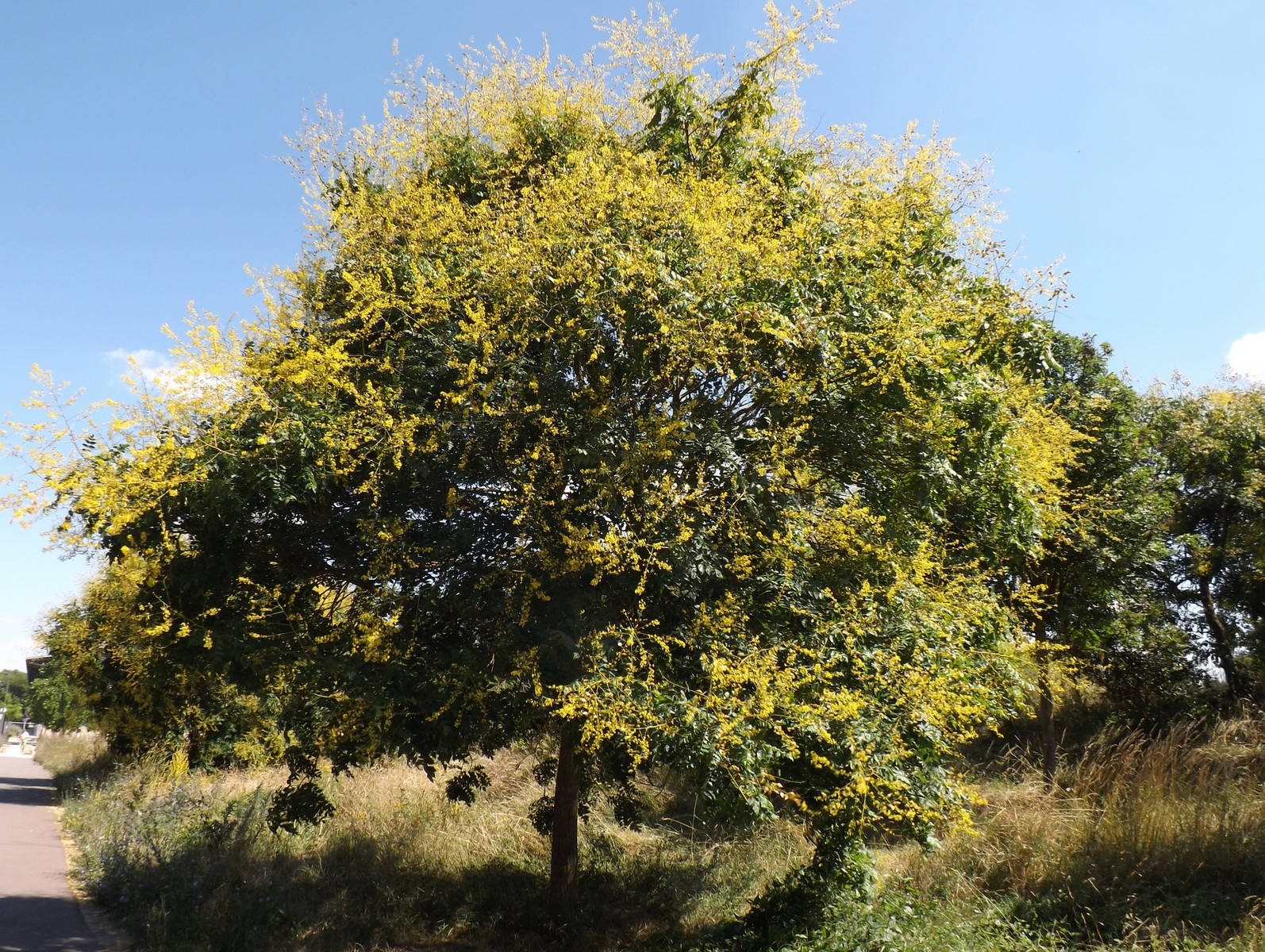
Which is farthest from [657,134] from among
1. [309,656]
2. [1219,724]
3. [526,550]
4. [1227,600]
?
[1227,600]

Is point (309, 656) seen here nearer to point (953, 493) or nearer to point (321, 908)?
point (321, 908)

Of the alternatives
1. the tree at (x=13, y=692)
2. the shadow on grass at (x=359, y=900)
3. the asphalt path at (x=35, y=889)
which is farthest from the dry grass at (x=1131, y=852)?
the tree at (x=13, y=692)

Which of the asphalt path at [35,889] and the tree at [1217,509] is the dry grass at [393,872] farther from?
the tree at [1217,509]

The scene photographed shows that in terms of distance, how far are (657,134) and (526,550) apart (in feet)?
13.6

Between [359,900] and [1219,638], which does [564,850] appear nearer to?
[359,900]

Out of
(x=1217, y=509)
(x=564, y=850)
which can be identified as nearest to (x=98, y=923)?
(x=564, y=850)

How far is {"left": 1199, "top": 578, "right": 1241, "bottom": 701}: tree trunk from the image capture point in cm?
1445

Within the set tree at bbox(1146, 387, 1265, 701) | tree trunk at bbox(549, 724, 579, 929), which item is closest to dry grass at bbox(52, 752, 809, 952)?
tree trunk at bbox(549, 724, 579, 929)

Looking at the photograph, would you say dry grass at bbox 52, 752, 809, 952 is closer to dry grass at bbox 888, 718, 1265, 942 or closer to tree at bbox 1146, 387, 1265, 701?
dry grass at bbox 888, 718, 1265, 942

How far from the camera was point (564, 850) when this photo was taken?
793cm

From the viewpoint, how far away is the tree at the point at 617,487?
529 cm

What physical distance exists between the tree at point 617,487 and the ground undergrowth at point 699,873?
1665 millimetres

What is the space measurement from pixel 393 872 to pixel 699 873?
3481 millimetres

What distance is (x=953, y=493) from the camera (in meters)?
6.34
